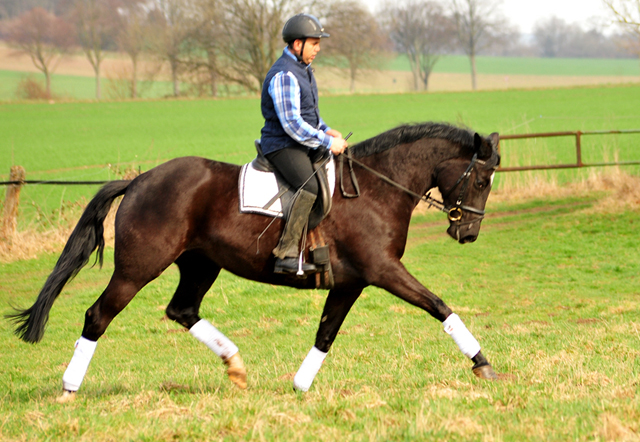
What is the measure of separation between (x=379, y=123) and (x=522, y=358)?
A: 35802 mm

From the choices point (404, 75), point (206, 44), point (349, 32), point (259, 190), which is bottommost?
point (259, 190)

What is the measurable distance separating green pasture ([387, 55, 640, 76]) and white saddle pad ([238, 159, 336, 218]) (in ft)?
325

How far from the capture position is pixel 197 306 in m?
5.62

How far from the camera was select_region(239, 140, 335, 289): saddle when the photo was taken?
16.5 feet

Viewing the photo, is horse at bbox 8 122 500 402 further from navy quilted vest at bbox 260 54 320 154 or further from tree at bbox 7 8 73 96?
tree at bbox 7 8 73 96

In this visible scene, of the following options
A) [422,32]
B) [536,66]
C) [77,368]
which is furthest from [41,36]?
[536,66]

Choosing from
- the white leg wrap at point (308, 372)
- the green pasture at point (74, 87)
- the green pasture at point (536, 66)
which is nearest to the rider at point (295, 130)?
the white leg wrap at point (308, 372)

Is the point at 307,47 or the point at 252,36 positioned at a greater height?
the point at 252,36

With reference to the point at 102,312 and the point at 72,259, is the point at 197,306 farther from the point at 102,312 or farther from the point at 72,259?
the point at 72,259

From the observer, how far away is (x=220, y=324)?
932 cm

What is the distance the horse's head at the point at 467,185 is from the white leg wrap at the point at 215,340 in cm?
201

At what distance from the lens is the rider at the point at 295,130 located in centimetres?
496

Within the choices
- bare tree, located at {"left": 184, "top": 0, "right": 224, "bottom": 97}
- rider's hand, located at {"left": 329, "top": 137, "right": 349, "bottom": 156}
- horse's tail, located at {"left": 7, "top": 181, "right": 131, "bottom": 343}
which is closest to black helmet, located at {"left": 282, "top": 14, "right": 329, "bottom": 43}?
rider's hand, located at {"left": 329, "top": 137, "right": 349, "bottom": 156}

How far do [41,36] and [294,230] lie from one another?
69.3 m
